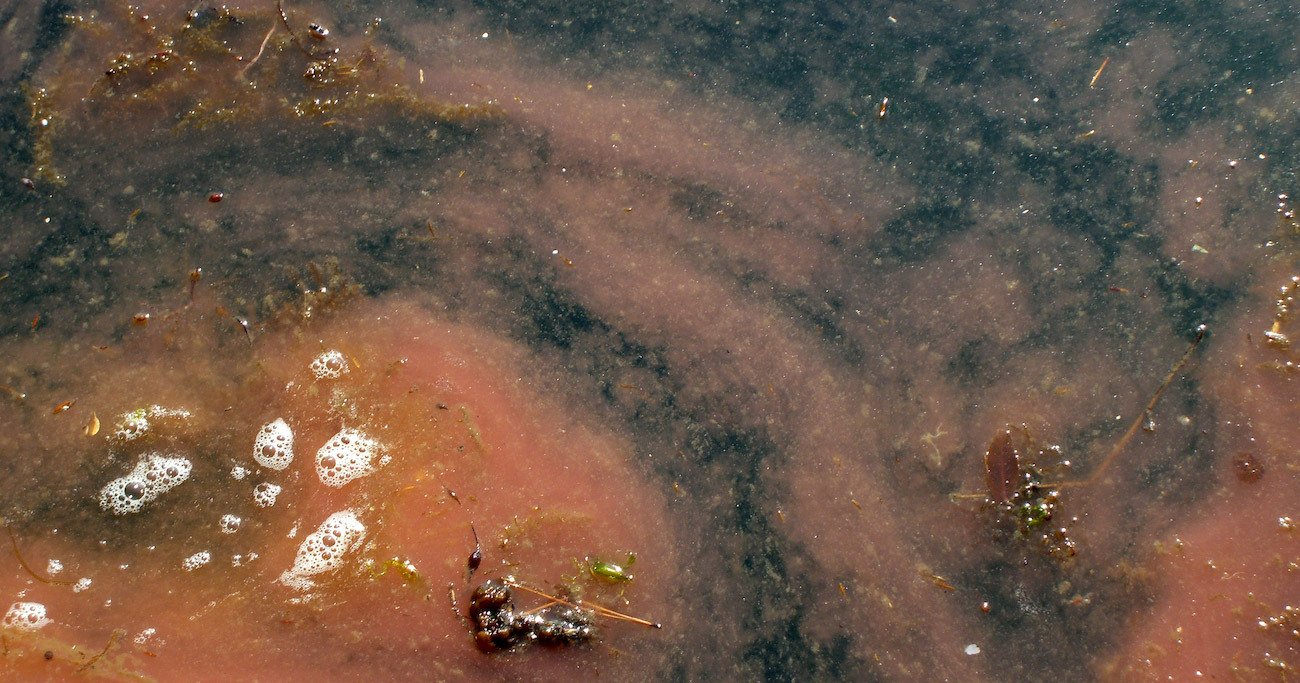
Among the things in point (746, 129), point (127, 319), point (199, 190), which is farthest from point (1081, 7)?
point (127, 319)

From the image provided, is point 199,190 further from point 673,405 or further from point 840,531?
point 840,531

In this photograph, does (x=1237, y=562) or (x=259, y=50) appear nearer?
(x=1237, y=562)

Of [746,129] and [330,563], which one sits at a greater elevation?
[746,129]

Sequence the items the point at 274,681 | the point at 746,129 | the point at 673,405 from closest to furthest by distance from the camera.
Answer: the point at 274,681, the point at 673,405, the point at 746,129

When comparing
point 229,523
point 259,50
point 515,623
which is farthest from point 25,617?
point 259,50

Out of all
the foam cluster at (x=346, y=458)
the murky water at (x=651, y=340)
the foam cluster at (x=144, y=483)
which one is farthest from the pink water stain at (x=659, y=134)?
the foam cluster at (x=144, y=483)

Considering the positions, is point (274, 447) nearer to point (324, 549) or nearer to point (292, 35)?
point (324, 549)

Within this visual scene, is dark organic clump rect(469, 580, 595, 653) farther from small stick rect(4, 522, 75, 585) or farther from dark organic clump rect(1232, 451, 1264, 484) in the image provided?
dark organic clump rect(1232, 451, 1264, 484)
